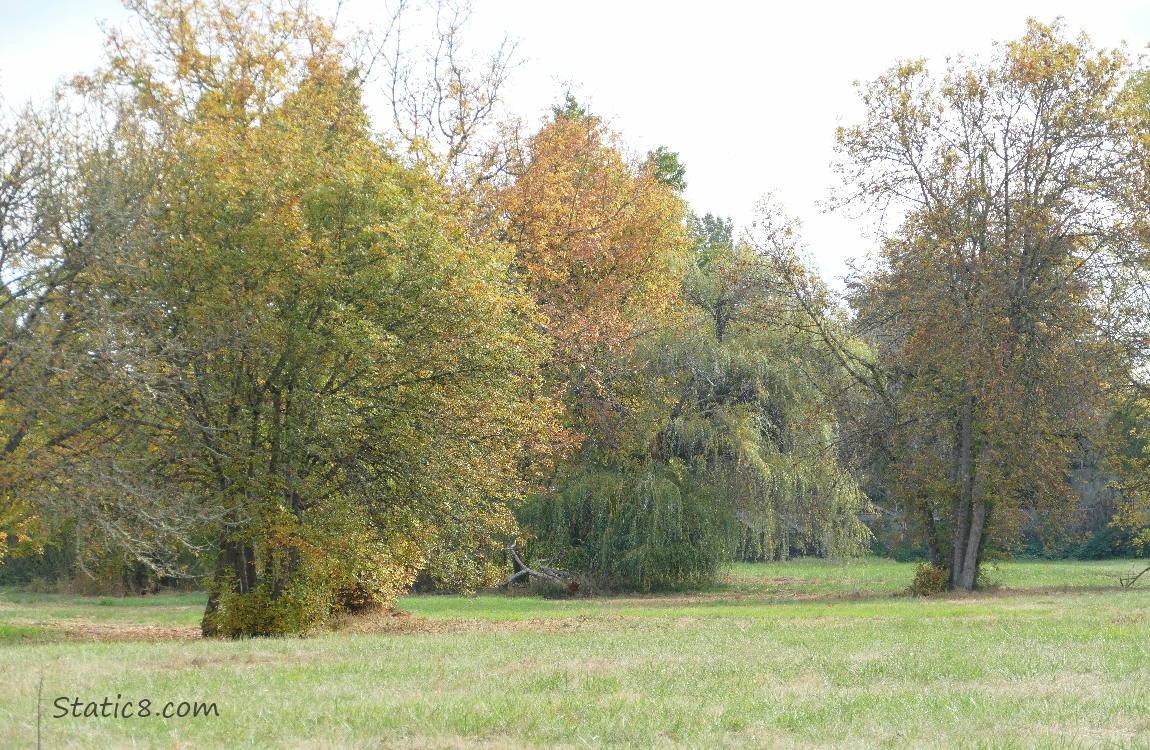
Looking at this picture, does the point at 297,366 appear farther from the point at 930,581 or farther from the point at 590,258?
the point at 930,581

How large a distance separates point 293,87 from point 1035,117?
17.8 meters

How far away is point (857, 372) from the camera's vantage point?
29703 millimetres

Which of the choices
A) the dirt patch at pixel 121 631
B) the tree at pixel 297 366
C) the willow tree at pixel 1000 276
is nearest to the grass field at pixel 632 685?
the dirt patch at pixel 121 631

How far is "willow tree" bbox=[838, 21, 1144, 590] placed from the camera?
24.8 m

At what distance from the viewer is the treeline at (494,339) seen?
51.5 ft

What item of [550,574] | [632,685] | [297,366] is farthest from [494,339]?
[550,574]

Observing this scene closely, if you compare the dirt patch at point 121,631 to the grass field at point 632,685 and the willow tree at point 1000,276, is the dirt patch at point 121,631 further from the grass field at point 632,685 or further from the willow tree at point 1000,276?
the willow tree at point 1000,276

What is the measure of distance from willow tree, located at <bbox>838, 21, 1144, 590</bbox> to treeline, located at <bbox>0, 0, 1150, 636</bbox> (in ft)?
0.29

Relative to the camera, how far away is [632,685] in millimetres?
9844

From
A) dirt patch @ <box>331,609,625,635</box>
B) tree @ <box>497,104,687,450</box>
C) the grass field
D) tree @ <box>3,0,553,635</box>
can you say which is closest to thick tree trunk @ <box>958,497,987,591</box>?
the grass field

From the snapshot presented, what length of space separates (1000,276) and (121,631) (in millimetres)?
20564

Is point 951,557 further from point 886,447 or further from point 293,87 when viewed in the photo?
point 293,87

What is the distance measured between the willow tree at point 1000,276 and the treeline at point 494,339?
9 cm

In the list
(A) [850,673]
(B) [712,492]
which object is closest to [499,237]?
(B) [712,492]
